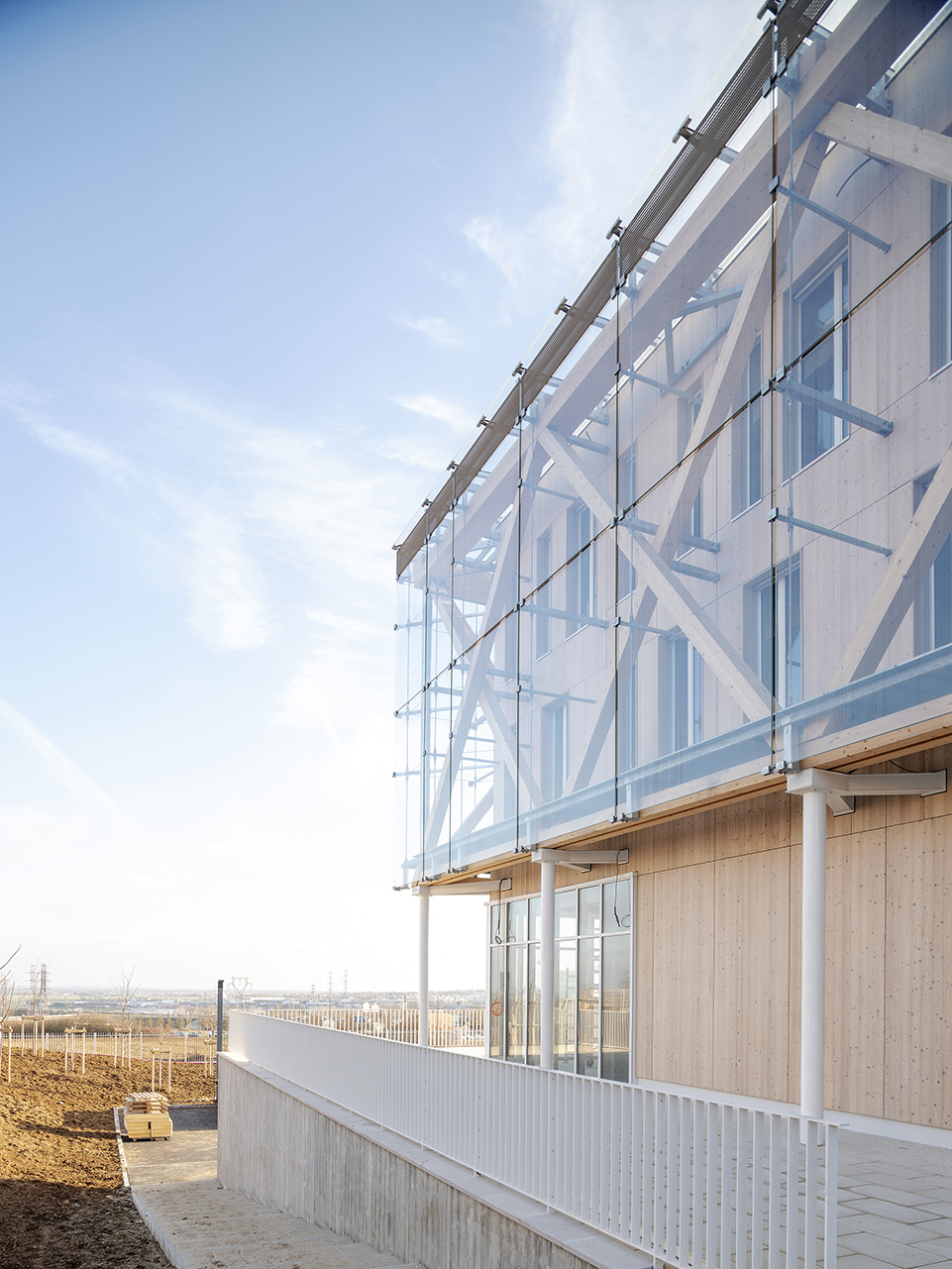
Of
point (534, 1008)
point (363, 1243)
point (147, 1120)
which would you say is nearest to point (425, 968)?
point (534, 1008)

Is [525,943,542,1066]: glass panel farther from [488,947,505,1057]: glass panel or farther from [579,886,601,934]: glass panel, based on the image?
[579,886,601,934]: glass panel

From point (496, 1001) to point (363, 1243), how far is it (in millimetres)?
9404

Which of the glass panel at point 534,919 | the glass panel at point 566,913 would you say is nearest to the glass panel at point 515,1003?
the glass panel at point 534,919

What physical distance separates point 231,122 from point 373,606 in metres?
67.5

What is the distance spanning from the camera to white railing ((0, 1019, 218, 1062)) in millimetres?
36812

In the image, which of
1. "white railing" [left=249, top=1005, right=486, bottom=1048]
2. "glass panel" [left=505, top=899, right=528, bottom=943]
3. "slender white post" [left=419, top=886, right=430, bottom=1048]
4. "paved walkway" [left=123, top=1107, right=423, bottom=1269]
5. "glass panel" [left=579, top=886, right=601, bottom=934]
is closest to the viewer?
"paved walkway" [left=123, top=1107, right=423, bottom=1269]

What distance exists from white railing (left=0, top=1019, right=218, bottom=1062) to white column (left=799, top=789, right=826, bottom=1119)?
3012 centimetres

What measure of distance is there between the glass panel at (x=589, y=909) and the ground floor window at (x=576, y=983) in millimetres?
15

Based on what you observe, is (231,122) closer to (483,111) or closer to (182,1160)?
(483,111)

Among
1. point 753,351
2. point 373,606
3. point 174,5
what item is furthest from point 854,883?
point 373,606

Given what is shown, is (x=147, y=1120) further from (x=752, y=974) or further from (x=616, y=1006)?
(x=752, y=974)

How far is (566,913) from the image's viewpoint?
1695 cm

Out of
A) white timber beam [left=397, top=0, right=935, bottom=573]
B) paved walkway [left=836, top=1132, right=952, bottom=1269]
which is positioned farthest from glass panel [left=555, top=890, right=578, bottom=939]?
paved walkway [left=836, top=1132, right=952, bottom=1269]

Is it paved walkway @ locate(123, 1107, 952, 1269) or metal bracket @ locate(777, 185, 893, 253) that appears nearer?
paved walkway @ locate(123, 1107, 952, 1269)
